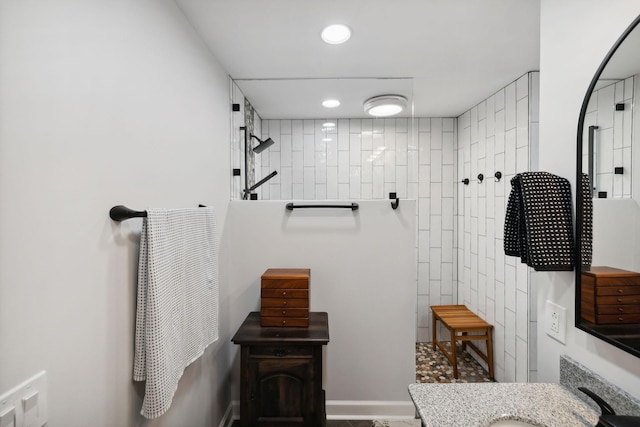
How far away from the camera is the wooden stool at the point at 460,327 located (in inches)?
99.7

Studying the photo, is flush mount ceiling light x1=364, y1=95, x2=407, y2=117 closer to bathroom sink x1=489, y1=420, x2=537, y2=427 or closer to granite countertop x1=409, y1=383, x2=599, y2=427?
granite countertop x1=409, y1=383, x2=599, y2=427

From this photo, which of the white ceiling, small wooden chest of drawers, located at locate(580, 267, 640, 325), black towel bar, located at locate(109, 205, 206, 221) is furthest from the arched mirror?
black towel bar, located at locate(109, 205, 206, 221)

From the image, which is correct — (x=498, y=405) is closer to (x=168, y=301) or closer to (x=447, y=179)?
(x=168, y=301)

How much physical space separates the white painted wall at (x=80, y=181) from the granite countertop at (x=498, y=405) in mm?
998

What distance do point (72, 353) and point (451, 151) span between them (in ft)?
11.2

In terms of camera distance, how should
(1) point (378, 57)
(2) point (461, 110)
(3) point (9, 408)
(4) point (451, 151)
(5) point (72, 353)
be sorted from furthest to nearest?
A: (4) point (451, 151)
(2) point (461, 110)
(1) point (378, 57)
(5) point (72, 353)
(3) point (9, 408)

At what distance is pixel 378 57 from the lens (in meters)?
1.84

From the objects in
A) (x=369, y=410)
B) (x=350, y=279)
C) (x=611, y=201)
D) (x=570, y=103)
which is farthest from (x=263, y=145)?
(x=369, y=410)

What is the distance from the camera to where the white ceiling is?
139 cm

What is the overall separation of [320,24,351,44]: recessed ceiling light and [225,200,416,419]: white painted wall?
1016 mm

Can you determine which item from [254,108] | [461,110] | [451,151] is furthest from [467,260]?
[254,108]

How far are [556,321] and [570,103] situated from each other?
810mm

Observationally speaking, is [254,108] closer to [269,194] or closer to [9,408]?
[269,194]

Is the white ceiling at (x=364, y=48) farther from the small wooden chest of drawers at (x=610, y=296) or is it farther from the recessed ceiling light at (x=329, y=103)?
the small wooden chest of drawers at (x=610, y=296)
